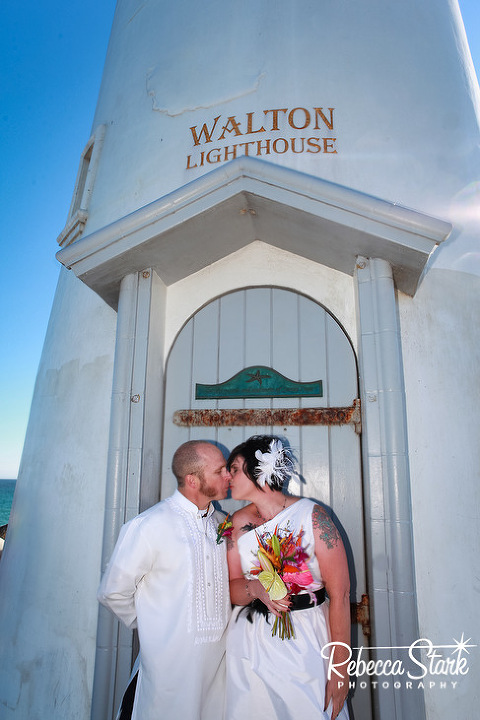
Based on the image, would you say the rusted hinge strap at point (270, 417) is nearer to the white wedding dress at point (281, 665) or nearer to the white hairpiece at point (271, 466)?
the white hairpiece at point (271, 466)

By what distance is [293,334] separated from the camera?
3.83 meters

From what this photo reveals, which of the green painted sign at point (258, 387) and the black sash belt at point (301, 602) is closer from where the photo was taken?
the black sash belt at point (301, 602)

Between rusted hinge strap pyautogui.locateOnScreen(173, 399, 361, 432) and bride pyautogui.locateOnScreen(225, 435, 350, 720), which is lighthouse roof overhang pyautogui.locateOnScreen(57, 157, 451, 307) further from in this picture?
bride pyautogui.locateOnScreen(225, 435, 350, 720)

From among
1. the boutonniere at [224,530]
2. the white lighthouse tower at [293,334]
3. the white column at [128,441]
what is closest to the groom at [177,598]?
the boutonniere at [224,530]

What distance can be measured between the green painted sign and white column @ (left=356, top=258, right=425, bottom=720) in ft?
1.41

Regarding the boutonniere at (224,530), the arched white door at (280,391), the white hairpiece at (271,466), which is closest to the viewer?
the boutonniere at (224,530)

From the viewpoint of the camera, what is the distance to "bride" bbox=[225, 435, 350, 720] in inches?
102

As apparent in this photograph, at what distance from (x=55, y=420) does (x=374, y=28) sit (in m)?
4.54

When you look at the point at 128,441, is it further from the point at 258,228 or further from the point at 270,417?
the point at 258,228

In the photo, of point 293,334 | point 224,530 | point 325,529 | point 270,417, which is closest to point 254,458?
point 224,530

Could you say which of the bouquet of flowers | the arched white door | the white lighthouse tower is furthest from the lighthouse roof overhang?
the bouquet of flowers

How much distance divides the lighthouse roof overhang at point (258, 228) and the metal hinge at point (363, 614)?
216 cm

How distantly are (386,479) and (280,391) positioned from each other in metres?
0.96

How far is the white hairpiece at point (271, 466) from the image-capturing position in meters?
2.96
